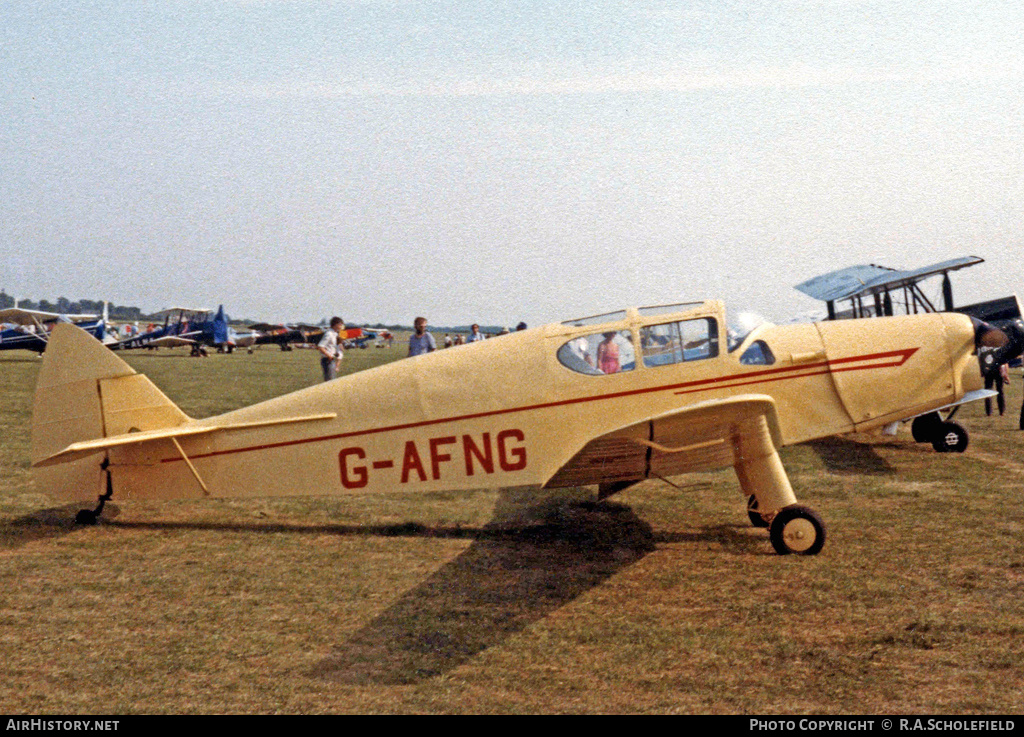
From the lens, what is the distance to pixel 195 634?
4.82 metres

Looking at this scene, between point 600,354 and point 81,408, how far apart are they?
4313mm

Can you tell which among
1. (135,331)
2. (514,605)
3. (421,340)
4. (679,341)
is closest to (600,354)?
(679,341)

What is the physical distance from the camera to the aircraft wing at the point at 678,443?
17.4ft

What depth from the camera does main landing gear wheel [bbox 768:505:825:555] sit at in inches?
241

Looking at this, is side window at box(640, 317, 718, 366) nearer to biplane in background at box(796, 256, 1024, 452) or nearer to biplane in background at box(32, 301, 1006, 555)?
biplane in background at box(32, 301, 1006, 555)

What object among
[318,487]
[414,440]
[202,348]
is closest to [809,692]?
[414,440]

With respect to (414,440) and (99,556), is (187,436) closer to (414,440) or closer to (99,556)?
(99,556)

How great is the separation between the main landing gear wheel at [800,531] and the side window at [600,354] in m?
1.56

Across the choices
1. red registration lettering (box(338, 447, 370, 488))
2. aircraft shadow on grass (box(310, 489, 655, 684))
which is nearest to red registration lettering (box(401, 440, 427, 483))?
red registration lettering (box(338, 447, 370, 488))

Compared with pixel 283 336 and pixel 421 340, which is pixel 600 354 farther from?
pixel 283 336

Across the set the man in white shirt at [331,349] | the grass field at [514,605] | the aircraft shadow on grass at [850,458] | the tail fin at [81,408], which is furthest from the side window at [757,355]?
the man in white shirt at [331,349]

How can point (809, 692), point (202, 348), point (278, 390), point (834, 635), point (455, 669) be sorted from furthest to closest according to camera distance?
point (202, 348) → point (278, 390) → point (834, 635) → point (455, 669) → point (809, 692)

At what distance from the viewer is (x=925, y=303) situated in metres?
14.5

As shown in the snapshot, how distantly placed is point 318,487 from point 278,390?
50.6ft
